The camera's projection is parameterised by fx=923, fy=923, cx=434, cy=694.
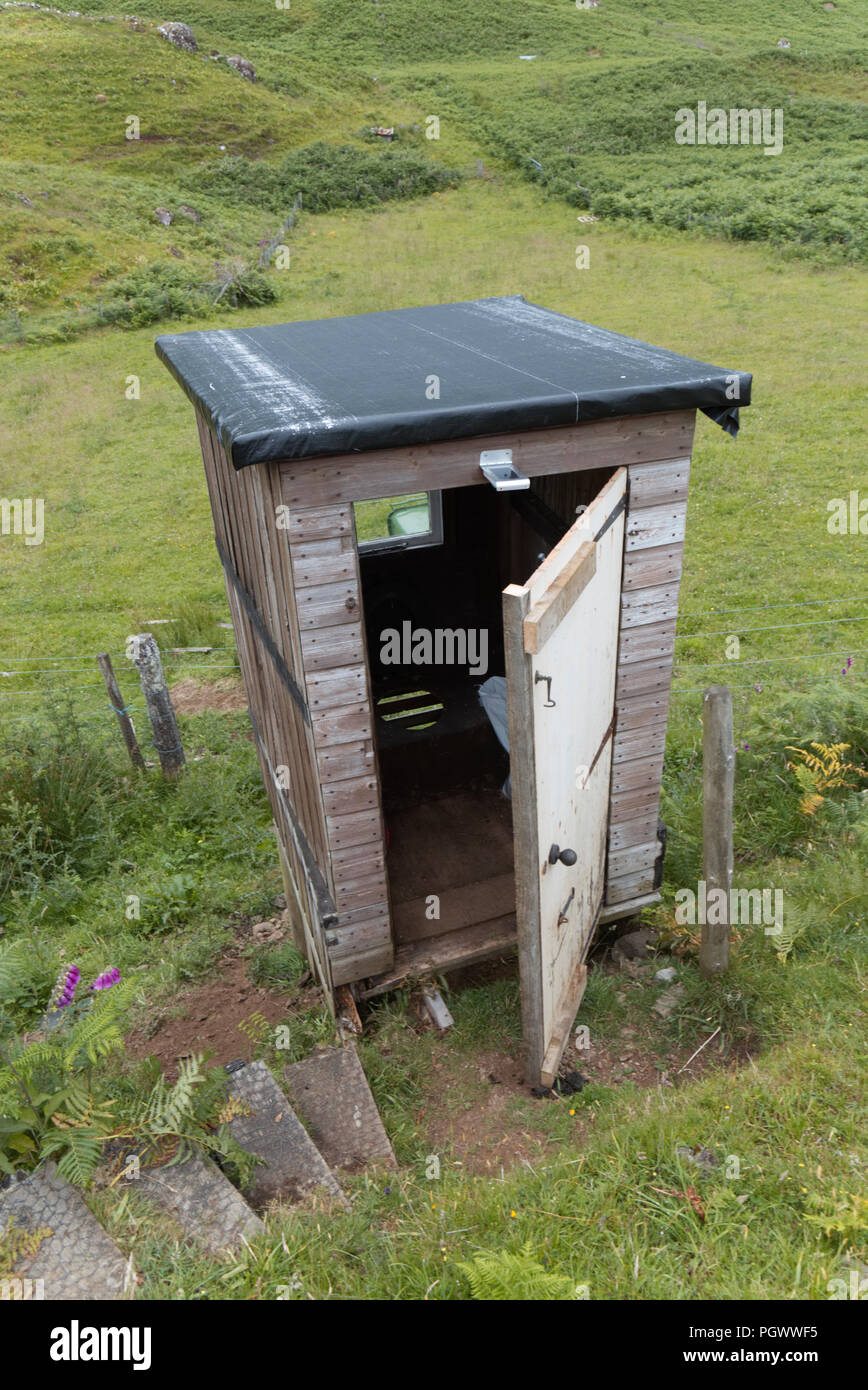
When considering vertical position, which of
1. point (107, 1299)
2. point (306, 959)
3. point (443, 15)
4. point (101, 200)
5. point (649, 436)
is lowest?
point (306, 959)

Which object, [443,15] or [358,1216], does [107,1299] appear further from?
[443,15]

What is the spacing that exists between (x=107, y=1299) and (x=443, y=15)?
63.4 meters

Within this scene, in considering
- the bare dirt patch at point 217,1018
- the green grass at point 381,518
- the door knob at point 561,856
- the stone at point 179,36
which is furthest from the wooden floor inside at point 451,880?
the stone at point 179,36

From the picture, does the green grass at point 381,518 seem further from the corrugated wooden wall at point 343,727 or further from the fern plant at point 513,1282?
the corrugated wooden wall at point 343,727

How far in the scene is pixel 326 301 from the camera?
23.9 metres

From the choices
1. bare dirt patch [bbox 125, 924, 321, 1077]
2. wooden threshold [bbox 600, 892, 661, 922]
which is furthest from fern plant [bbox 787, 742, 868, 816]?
bare dirt patch [bbox 125, 924, 321, 1077]

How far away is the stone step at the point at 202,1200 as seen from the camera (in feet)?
10.6

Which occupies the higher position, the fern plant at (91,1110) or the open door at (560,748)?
the open door at (560,748)

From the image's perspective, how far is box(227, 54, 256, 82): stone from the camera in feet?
139

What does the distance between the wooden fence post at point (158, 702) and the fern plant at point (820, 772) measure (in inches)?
192

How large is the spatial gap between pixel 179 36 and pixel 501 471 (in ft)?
166

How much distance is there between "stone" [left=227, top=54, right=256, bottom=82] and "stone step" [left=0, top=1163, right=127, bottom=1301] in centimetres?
4957
